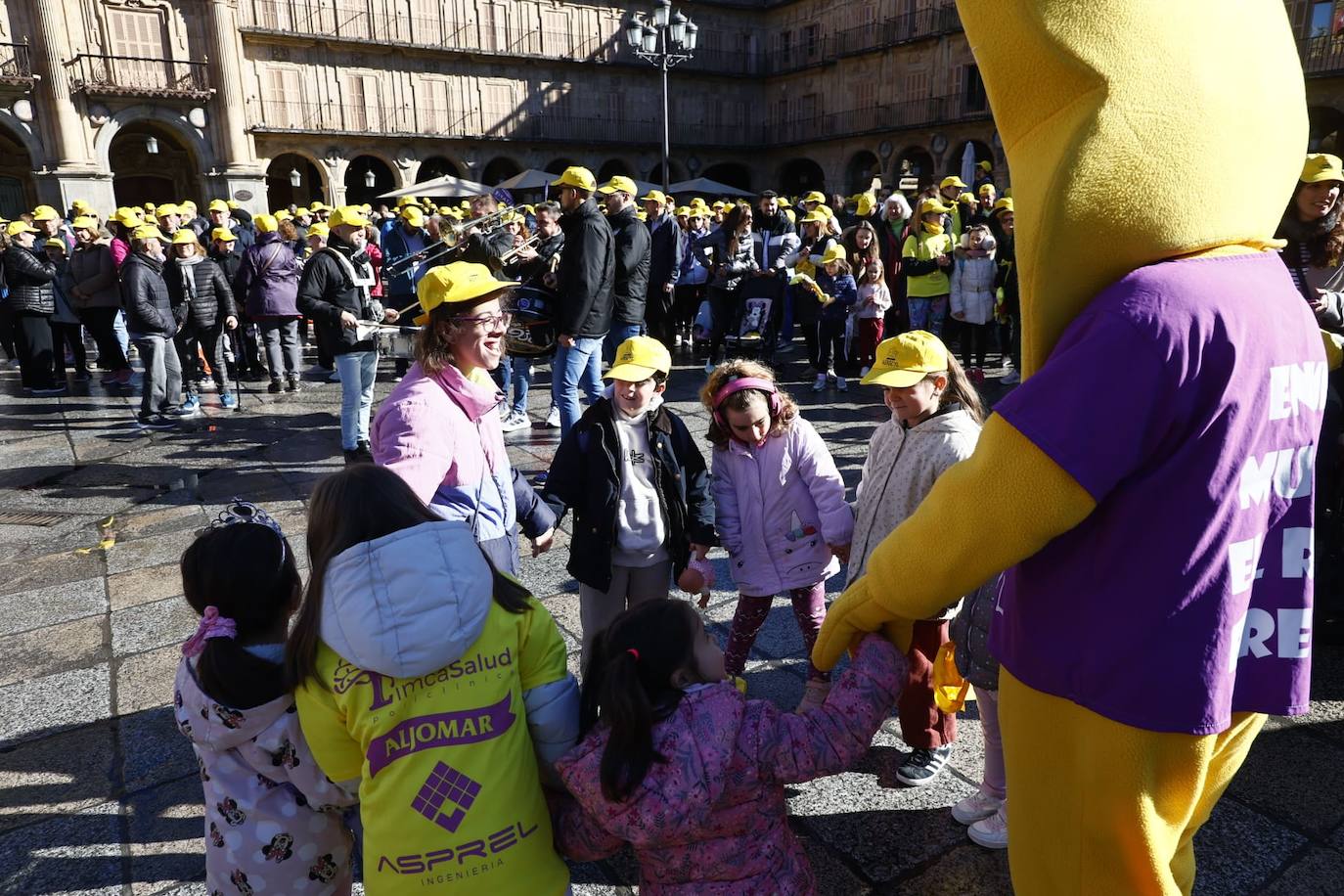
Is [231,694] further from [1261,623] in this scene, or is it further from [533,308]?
[533,308]

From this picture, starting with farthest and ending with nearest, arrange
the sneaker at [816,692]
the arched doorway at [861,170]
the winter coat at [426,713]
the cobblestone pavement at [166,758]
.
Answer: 1. the arched doorway at [861,170]
2. the sneaker at [816,692]
3. the cobblestone pavement at [166,758]
4. the winter coat at [426,713]

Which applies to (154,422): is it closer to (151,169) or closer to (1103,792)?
(1103,792)

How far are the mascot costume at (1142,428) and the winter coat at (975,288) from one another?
745 cm

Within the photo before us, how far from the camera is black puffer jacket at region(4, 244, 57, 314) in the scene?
8.95 metres

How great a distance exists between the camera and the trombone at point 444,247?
8812 millimetres

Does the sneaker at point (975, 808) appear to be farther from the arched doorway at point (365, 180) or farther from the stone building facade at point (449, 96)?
the arched doorway at point (365, 180)

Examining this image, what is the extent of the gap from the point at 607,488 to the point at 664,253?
6908mm

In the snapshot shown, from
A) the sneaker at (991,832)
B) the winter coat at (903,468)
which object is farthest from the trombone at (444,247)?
the sneaker at (991,832)

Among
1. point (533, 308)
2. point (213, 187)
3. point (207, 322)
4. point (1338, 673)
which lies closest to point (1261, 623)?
point (1338, 673)

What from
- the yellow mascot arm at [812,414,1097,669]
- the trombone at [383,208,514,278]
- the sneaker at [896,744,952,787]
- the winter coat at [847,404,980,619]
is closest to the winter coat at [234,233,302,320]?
the trombone at [383,208,514,278]

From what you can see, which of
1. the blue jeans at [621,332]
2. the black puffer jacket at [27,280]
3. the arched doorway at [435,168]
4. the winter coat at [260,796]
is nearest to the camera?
the winter coat at [260,796]

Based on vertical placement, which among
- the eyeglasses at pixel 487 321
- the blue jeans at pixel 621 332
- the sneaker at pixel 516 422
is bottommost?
the sneaker at pixel 516 422

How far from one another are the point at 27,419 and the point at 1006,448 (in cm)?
958

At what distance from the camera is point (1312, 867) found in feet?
7.53
